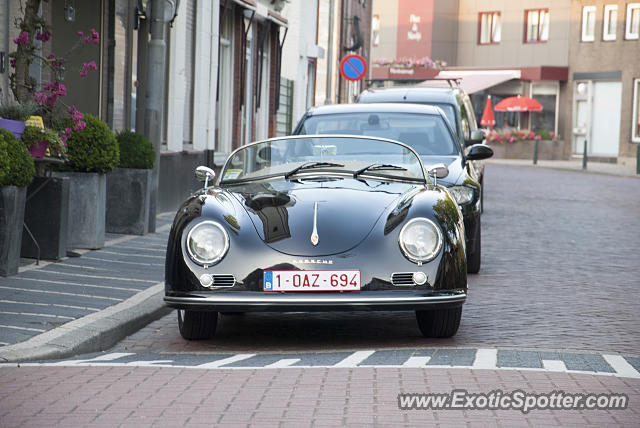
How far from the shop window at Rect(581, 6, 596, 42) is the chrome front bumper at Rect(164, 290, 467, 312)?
48.6 meters

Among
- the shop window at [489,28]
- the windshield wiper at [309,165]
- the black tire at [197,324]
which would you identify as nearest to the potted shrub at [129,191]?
the windshield wiper at [309,165]

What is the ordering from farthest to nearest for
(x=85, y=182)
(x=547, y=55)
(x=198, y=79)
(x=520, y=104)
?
(x=547, y=55), (x=520, y=104), (x=198, y=79), (x=85, y=182)

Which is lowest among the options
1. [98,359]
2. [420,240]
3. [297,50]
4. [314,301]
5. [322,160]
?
[98,359]

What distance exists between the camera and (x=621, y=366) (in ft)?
20.6

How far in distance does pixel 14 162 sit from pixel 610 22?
46552mm

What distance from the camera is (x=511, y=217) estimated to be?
18453mm

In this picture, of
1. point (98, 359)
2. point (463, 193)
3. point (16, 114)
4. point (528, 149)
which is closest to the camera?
point (98, 359)

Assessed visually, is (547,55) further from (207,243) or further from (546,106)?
(207,243)

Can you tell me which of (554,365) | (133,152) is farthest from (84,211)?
(554,365)

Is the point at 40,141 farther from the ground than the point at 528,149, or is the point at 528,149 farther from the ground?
the point at 40,141

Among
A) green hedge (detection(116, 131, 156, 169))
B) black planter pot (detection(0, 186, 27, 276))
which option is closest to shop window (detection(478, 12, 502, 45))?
green hedge (detection(116, 131, 156, 169))

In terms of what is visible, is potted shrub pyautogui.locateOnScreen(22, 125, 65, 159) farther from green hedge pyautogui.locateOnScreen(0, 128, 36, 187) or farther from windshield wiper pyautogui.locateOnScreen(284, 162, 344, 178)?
windshield wiper pyautogui.locateOnScreen(284, 162, 344, 178)

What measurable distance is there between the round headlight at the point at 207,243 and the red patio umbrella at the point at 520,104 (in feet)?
155

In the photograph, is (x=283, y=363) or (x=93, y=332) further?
(x=93, y=332)
